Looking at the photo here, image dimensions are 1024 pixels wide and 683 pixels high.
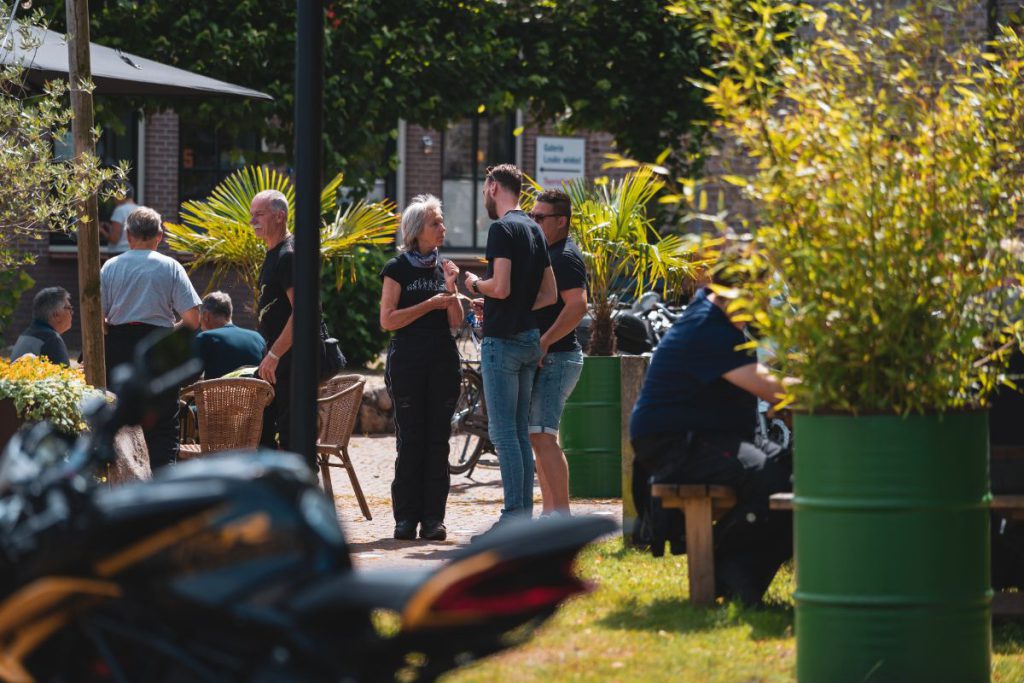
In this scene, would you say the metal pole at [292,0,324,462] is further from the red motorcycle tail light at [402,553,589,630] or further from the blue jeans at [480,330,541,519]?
the blue jeans at [480,330,541,519]

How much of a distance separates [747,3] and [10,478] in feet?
10.2

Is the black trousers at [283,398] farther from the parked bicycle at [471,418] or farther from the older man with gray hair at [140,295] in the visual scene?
the parked bicycle at [471,418]

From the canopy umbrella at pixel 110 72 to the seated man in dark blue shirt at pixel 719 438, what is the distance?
436cm

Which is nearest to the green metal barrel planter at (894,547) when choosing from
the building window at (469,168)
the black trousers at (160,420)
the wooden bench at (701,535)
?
the wooden bench at (701,535)

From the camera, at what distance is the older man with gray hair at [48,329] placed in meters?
9.90

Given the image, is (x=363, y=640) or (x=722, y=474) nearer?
(x=363, y=640)

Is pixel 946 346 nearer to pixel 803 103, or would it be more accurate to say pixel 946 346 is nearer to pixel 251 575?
pixel 803 103

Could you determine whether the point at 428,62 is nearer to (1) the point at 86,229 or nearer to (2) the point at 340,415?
(2) the point at 340,415

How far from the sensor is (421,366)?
866 cm

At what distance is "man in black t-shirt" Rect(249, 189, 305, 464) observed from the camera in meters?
8.45

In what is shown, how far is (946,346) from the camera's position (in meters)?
4.76

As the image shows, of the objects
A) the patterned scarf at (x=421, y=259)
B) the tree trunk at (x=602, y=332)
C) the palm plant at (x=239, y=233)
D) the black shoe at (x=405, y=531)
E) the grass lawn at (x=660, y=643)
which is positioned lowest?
the black shoe at (x=405, y=531)

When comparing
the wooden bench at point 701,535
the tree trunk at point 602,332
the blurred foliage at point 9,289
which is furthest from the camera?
the blurred foliage at point 9,289

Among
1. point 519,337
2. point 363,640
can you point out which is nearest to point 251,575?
point 363,640
